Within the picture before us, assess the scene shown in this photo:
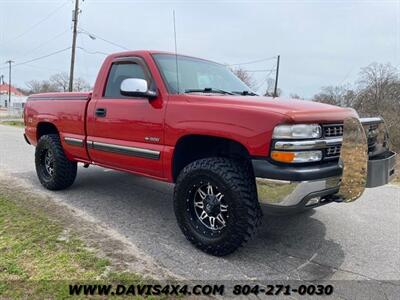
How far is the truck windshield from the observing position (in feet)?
13.2

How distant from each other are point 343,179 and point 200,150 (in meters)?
1.45

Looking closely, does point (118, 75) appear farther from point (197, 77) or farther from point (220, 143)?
point (220, 143)

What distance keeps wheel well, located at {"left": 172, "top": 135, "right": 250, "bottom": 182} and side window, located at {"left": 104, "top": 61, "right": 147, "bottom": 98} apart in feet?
3.75

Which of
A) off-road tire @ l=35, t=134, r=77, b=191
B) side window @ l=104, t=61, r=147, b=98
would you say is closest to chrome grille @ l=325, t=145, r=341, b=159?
side window @ l=104, t=61, r=147, b=98

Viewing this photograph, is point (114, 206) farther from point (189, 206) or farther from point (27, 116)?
point (27, 116)

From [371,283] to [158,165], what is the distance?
89.3 inches

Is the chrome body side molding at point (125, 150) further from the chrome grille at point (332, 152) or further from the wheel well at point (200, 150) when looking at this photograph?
the chrome grille at point (332, 152)

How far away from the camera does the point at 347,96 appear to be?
614 inches

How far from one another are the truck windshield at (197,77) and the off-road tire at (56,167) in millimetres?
2216

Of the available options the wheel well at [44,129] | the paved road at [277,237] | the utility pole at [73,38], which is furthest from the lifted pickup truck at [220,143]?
the utility pole at [73,38]

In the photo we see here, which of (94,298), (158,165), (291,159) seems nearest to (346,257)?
(291,159)

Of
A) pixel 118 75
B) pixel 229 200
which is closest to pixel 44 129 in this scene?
pixel 118 75

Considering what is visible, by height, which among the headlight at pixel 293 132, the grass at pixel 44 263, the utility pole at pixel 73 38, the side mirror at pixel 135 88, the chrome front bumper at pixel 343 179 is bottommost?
the grass at pixel 44 263

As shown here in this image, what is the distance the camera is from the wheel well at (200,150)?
3605 mm
